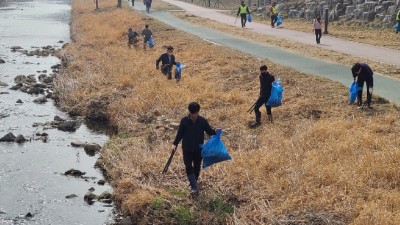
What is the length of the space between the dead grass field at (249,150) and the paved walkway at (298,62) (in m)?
0.88

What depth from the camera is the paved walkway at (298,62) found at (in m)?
15.9

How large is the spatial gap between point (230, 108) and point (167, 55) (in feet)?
14.6

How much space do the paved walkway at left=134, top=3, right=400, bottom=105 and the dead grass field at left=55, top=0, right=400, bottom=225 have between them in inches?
34.7

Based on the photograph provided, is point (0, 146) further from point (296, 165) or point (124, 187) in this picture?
point (296, 165)

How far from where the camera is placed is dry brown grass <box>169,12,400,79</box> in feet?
63.6

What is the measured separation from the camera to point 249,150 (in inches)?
468

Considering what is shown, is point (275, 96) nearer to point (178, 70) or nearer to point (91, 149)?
point (91, 149)

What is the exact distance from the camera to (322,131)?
12.0 m

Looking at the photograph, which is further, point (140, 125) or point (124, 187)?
point (140, 125)

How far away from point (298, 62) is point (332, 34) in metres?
9.73

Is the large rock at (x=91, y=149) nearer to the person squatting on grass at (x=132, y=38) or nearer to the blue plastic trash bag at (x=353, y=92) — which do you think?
the blue plastic trash bag at (x=353, y=92)

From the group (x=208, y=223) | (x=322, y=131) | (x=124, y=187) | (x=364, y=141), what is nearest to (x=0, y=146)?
(x=124, y=187)

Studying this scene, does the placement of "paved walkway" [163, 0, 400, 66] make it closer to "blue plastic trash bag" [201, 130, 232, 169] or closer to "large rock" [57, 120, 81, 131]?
"large rock" [57, 120, 81, 131]

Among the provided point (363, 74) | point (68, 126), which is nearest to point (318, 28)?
point (363, 74)
